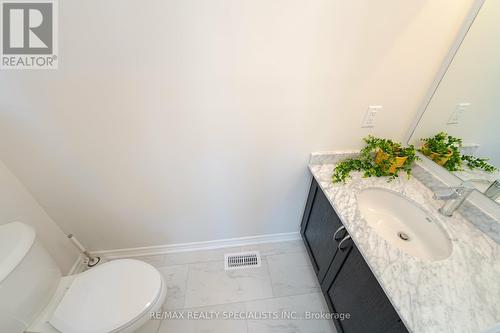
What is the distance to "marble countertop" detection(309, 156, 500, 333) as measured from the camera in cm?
60

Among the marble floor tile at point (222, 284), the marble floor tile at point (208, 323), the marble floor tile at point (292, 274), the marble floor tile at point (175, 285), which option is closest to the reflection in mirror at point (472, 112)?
the marble floor tile at point (292, 274)

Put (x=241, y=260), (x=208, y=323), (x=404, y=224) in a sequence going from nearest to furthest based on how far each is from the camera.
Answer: (x=404, y=224) → (x=208, y=323) → (x=241, y=260)

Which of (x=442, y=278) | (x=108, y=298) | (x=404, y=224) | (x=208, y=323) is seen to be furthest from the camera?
(x=208, y=323)

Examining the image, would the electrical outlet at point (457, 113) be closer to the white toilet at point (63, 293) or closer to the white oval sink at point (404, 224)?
the white oval sink at point (404, 224)

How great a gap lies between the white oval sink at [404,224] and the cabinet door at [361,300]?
20 cm

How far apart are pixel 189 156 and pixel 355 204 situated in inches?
36.2

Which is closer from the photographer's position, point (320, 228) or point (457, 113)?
point (457, 113)

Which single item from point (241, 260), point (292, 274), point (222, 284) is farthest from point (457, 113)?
point (222, 284)

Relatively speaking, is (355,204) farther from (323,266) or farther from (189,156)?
(189,156)

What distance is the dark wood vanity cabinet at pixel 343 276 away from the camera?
0.74 meters

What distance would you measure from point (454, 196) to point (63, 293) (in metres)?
1.90

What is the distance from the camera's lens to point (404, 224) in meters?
1.03

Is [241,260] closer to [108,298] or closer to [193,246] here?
[193,246]

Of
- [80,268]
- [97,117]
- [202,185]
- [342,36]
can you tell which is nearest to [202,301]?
[202,185]
